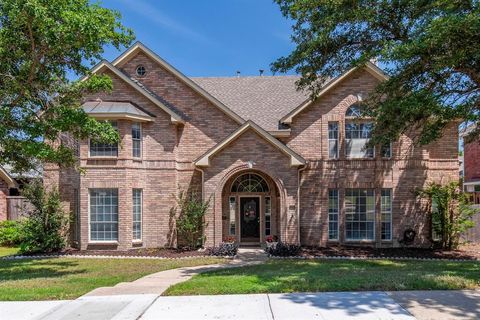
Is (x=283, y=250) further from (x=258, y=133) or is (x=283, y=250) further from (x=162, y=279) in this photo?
(x=162, y=279)

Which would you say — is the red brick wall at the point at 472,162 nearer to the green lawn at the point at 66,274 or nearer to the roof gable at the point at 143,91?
the roof gable at the point at 143,91

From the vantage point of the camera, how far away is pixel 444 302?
759 cm

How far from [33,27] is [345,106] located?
12149 millimetres

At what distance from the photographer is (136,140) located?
17.3 metres

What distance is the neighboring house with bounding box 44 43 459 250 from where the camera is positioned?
1677 cm

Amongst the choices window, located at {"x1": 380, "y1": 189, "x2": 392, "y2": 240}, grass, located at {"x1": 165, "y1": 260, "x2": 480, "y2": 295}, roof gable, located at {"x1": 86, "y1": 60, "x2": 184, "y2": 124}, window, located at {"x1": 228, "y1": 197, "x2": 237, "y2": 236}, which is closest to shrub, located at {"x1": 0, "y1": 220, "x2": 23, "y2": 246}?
roof gable, located at {"x1": 86, "y1": 60, "x2": 184, "y2": 124}

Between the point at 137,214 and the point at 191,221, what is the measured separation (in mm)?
2393

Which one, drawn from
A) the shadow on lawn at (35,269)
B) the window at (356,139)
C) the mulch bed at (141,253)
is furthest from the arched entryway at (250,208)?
the shadow on lawn at (35,269)

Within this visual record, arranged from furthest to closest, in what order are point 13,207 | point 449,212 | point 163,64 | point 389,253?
point 13,207, point 163,64, point 449,212, point 389,253

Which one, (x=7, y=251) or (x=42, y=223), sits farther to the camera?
(x=7, y=251)

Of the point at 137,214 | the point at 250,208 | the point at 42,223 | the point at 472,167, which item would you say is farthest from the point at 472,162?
the point at 42,223

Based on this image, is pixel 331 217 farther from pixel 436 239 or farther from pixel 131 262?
pixel 131 262

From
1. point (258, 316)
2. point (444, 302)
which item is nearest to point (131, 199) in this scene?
point (258, 316)

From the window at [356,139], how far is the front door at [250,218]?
4501 millimetres
